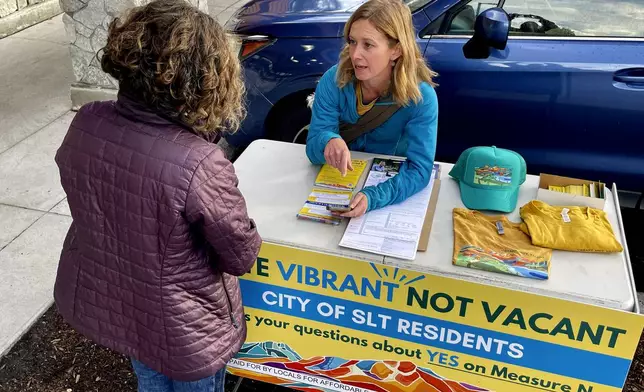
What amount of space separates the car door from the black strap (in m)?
1.35

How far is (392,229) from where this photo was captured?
2.19 metres

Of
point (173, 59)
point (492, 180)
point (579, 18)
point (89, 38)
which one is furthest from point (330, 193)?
point (89, 38)

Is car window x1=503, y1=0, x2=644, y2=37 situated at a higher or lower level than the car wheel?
higher

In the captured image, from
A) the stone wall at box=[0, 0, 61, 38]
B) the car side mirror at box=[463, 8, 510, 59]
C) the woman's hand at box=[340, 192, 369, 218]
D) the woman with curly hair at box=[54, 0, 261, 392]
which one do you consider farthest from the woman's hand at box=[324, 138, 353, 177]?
the stone wall at box=[0, 0, 61, 38]

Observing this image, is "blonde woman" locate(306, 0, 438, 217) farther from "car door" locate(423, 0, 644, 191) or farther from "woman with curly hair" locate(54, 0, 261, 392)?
"car door" locate(423, 0, 644, 191)

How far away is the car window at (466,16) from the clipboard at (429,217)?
5.03ft

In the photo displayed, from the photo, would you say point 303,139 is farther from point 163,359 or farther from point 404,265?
point 163,359

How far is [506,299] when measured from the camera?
1.95 m

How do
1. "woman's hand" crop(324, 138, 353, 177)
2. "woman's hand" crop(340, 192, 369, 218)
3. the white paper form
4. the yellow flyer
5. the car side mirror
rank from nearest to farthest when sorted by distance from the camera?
the white paper form
"woman's hand" crop(340, 192, 369, 218)
"woman's hand" crop(324, 138, 353, 177)
the yellow flyer
the car side mirror

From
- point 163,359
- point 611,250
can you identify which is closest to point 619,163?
point 611,250

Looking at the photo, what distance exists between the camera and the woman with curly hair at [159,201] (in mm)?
1522

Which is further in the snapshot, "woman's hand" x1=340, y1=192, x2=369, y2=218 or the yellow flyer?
the yellow flyer

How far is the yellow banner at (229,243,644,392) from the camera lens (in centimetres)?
195

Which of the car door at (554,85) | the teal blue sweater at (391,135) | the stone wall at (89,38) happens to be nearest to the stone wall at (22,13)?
the stone wall at (89,38)
